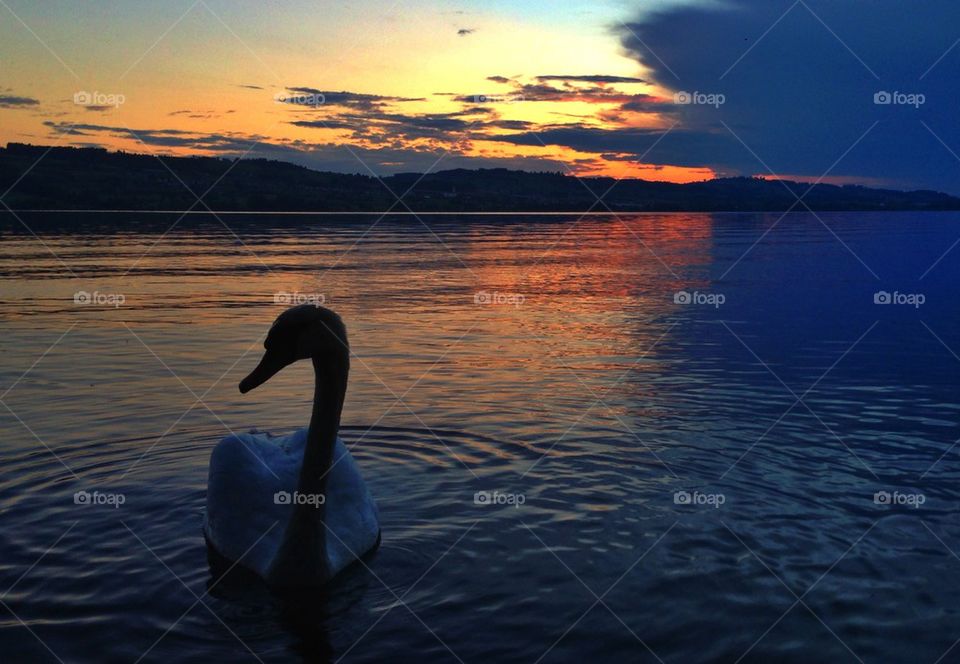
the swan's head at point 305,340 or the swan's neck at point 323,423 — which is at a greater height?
the swan's head at point 305,340

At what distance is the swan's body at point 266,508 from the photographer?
9453 mm

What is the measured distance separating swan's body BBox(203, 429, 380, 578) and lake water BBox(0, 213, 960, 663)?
30cm

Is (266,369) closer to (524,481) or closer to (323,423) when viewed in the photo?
(323,423)

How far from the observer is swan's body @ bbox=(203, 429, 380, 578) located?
9453mm

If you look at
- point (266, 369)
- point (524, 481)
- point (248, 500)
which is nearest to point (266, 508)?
point (248, 500)

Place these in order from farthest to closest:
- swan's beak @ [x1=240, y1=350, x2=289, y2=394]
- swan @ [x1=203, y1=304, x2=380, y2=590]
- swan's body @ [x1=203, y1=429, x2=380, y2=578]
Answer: swan's body @ [x1=203, y1=429, x2=380, y2=578] < swan @ [x1=203, y1=304, x2=380, y2=590] < swan's beak @ [x1=240, y1=350, x2=289, y2=394]

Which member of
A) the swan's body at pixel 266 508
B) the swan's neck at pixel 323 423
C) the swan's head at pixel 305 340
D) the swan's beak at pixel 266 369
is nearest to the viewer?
the swan's beak at pixel 266 369

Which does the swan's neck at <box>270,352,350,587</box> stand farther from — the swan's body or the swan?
the swan's body

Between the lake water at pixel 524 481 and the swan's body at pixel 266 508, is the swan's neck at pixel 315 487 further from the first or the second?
the lake water at pixel 524 481

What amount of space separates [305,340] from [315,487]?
1.38m

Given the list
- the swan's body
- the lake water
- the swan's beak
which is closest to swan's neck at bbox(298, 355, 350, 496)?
the swan's body

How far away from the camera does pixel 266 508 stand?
9.98 m

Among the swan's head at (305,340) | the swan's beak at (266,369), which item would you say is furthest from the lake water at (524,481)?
the swan's head at (305,340)

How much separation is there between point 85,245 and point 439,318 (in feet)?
104
